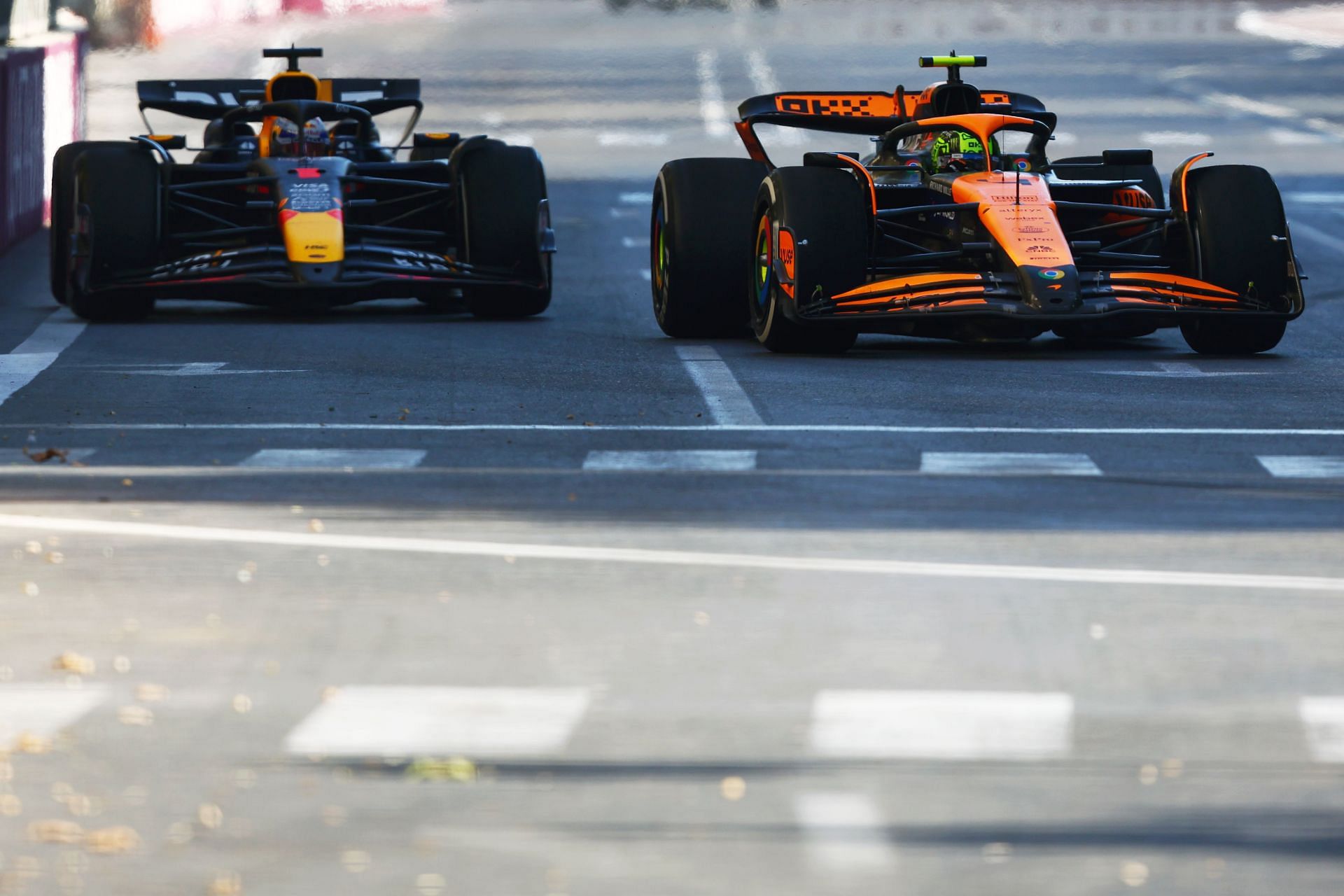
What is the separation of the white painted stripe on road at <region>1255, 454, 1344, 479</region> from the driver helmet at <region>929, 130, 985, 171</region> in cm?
497

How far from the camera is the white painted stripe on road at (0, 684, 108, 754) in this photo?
5766mm

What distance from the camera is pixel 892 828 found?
501 centimetres

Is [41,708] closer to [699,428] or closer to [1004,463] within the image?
[1004,463]

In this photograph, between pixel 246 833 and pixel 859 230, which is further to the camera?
pixel 859 230

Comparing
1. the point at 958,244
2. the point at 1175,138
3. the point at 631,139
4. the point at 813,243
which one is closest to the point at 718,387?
the point at 813,243

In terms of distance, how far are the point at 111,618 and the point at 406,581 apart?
0.89 m

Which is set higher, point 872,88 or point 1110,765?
point 1110,765

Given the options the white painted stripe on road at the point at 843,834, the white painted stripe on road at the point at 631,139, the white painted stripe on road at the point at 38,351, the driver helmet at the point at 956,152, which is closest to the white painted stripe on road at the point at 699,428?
the white painted stripe on road at the point at 38,351

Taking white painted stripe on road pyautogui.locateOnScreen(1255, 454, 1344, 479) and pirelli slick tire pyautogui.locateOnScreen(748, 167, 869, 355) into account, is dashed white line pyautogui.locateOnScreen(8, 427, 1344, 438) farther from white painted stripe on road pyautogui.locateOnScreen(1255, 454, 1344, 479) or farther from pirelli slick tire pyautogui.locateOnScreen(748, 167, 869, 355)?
pirelli slick tire pyautogui.locateOnScreen(748, 167, 869, 355)

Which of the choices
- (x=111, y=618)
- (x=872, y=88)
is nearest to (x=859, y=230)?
(x=111, y=618)

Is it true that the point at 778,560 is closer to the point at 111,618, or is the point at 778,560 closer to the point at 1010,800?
the point at 111,618

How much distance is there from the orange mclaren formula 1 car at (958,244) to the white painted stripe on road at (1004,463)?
346 centimetres

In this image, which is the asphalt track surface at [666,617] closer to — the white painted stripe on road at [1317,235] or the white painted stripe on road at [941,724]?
the white painted stripe on road at [941,724]

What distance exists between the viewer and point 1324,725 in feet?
19.2
